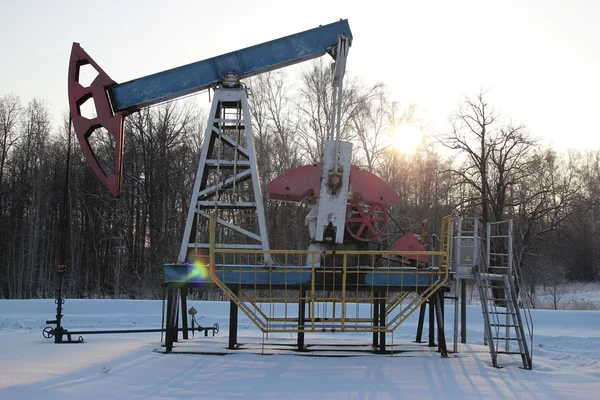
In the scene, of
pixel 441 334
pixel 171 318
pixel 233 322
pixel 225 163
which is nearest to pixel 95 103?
pixel 225 163

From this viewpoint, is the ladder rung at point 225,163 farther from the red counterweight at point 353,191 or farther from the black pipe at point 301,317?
the black pipe at point 301,317

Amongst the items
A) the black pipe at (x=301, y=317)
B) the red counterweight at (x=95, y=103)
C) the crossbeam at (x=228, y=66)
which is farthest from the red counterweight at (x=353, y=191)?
the red counterweight at (x=95, y=103)

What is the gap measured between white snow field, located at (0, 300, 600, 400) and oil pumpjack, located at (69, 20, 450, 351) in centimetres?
61

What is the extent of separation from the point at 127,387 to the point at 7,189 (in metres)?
32.1

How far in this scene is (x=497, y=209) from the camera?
25.3 metres

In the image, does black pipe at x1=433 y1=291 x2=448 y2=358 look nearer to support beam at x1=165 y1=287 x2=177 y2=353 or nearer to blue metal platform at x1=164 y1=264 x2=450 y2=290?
blue metal platform at x1=164 y1=264 x2=450 y2=290

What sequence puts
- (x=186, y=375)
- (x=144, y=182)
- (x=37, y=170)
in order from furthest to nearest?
(x=37, y=170)
(x=144, y=182)
(x=186, y=375)

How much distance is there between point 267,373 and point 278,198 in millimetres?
3272

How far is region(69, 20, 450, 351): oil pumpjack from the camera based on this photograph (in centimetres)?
911

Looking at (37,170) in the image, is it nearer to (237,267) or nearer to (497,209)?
(497,209)

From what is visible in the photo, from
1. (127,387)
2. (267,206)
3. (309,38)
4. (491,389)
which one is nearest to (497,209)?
(267,206)

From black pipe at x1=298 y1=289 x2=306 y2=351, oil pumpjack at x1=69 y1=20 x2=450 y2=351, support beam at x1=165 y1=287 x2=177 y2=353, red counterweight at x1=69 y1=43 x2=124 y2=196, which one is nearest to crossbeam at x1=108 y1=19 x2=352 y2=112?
oil pumpjack at x1=69 y1=20 x2=450 y2=351

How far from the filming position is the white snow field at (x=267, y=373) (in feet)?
21.9

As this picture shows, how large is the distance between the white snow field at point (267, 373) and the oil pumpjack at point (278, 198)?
1.99ft
